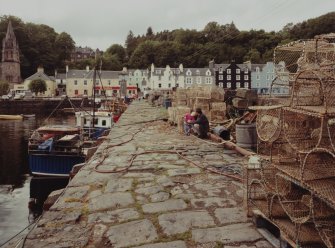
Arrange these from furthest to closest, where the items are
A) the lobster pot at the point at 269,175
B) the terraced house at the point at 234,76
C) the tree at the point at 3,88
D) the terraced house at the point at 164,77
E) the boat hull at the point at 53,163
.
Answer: the terraced house at the point at 164,77 → the tree at the point at 3,88 → the terraced house at the point at 234,76 → the boat hull at the point at 53,163 → the lobster pot at the point at 269,175

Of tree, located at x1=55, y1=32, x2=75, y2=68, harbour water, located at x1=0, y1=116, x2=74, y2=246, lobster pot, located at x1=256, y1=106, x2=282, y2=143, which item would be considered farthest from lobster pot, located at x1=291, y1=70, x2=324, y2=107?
tree, located at x1=55, y1=32, x2=75, y2=68

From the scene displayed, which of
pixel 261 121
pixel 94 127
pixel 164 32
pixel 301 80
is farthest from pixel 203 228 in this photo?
pixel 164 32

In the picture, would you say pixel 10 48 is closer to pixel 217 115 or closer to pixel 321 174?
pixel 217 115

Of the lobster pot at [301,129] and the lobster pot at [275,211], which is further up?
the lobster pot at [301,129]

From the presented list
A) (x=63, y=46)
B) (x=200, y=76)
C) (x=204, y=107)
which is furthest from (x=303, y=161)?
(x=63, y=46)

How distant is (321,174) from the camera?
386 centimetres

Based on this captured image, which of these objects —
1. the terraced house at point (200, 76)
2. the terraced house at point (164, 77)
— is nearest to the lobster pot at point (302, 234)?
the terraced house at point (200, 76)

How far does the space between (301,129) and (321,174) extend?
31.3 inches

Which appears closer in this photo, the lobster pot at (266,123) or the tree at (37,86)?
the lobster pot at (266,123)

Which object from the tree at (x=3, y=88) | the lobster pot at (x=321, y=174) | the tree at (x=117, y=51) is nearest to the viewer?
the lobster pot at (x=321, y=174)

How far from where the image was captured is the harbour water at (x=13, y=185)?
12211 millimetres

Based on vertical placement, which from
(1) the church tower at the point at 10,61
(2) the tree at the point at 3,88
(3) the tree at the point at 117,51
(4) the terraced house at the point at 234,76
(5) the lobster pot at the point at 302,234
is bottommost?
(5) the lobster pot at the point at 302,234

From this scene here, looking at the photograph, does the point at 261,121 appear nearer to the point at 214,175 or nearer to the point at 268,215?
the point at 268,215

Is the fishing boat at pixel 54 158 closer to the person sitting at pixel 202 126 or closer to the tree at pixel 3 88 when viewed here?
the person sitting at pixel 202 126
